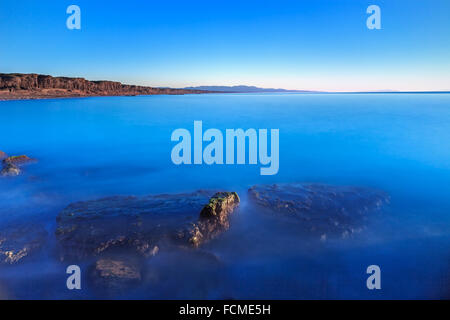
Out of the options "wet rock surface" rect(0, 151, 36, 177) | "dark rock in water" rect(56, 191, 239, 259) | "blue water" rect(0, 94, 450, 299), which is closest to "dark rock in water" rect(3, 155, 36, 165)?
"wet rock surface" rect(0, 151, 36, 177)

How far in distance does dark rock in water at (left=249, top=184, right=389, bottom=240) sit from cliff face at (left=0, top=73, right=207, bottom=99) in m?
94.0

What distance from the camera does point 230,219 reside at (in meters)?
7.64

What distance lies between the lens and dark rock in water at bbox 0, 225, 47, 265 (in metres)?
5.74

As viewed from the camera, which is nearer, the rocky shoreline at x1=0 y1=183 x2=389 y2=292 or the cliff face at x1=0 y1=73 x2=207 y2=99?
the rocky shoreline at x1=0 y1=183 x2=389 y2=292

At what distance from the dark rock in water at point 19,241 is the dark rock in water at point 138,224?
0.48 metres

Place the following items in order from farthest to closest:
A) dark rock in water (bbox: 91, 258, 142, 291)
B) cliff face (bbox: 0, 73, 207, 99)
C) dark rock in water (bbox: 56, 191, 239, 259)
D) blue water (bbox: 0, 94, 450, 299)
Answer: cliff face (bbox: 0, 73, 207, 99), dark rock in water (bbox: 56, 191, 239, 259), blue water (bbox: 0, 94, 450, 299), dark rock in water (bbox: 91, 258, 142, 291)

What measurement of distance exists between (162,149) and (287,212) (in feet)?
45.2

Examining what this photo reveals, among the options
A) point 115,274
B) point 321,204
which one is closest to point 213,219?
point 115,274

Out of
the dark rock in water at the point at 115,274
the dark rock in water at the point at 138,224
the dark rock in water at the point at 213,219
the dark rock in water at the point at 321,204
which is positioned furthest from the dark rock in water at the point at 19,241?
the dark rock in water at the point at 321,204

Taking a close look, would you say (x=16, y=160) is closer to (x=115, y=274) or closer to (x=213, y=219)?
(x=115, y=274)

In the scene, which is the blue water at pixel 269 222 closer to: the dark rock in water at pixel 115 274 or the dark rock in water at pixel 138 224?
the dark rock in water at pixel 115 274

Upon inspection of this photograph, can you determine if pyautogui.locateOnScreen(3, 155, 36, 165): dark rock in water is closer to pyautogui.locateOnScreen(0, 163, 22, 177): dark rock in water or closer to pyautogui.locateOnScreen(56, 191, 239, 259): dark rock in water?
pyautogui.locateOnScreen(0, 163, 22, 177): dark rock in water

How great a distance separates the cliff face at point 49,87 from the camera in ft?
269

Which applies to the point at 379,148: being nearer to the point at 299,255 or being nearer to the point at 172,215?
the point at 299,255
